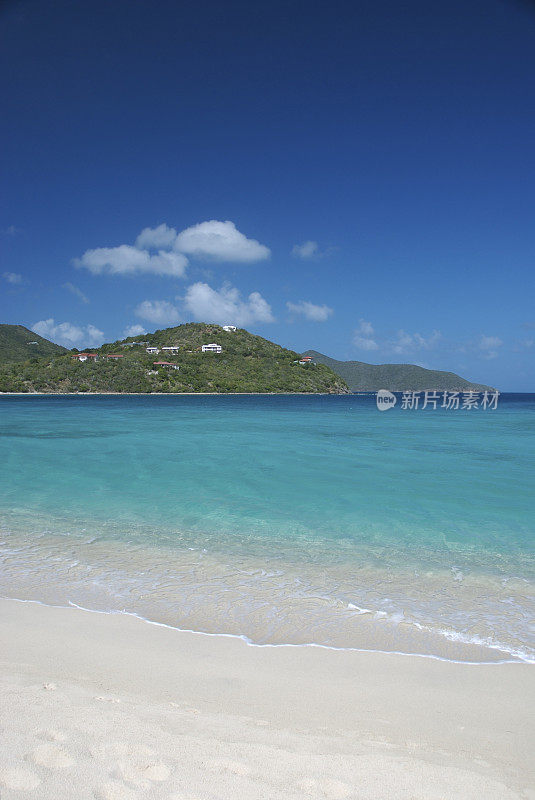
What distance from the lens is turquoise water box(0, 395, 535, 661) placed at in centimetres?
427

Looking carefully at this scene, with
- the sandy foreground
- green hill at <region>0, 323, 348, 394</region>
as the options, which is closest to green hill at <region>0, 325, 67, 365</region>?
green hill at <region>0, 323, 348, 394</region>

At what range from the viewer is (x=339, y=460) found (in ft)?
53.2

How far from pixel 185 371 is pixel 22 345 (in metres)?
66.3

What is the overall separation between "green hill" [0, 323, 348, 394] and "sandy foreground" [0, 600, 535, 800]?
10699cm

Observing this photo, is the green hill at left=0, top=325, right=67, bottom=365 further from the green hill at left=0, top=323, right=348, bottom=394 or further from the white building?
the white building

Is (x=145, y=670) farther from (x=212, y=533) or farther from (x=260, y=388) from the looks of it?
(x=260, y=388)

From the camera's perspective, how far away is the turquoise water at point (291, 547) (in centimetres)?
427

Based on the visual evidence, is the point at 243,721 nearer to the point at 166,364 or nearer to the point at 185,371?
the point at 185,371

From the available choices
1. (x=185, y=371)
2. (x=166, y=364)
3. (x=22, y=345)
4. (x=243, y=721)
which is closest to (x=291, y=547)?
(x=243, y=721)

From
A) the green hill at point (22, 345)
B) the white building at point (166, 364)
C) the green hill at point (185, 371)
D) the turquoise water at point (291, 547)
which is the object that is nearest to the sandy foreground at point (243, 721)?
the turquoise water at point (291, 547)

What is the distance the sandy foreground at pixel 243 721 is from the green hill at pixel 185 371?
106988 millimetres

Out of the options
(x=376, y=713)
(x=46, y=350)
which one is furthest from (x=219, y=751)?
(x=46, y=350)

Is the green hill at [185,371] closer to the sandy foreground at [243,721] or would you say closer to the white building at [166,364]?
the white building at [166,364]

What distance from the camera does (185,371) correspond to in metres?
116
